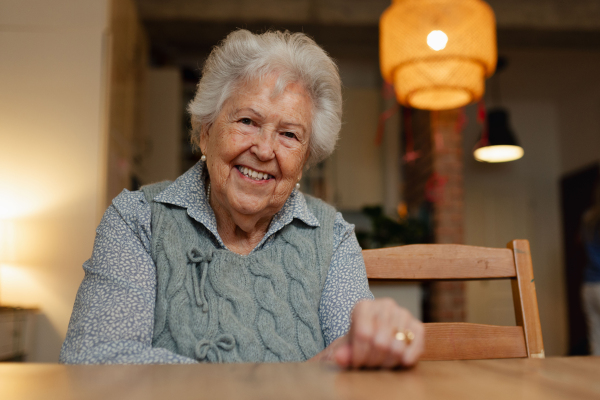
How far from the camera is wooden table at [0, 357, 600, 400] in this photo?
437 mm

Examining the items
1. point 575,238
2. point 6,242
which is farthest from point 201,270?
point 575,238

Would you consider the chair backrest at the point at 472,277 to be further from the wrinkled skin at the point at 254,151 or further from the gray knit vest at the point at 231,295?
the wrinkled skin at the point at 254,151

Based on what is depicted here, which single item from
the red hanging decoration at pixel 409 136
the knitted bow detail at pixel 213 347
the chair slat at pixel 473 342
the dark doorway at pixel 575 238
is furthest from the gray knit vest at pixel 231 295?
the dark doorway at pixel 575 238

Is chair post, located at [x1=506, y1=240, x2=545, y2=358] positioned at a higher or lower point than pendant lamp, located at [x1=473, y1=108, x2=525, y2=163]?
lower

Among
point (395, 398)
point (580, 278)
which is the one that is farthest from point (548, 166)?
point (395, 398)

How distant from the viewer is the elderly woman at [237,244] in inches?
36.2

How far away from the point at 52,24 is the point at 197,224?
234cm

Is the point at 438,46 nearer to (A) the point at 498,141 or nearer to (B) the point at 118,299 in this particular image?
(B) the point at 118,299

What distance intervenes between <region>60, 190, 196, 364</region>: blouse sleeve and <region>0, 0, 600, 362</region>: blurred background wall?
6.13 feet

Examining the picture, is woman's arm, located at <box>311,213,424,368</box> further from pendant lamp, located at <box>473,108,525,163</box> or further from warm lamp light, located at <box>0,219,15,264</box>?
pendant lamp, located at <box>473,108,525,163</box>

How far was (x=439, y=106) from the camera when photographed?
2455 mm

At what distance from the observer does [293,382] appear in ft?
1.56

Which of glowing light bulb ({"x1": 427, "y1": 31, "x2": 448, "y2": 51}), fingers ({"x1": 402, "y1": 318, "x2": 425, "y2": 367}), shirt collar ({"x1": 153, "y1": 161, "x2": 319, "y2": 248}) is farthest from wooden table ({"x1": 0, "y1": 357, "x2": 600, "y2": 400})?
glowing light bulb ({"x1": 427, "y1": 31, "x2": 448, "y2": 51})

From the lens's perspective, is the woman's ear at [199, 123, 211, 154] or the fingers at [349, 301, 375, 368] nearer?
the fingers at [349, 301, 375, 368]
